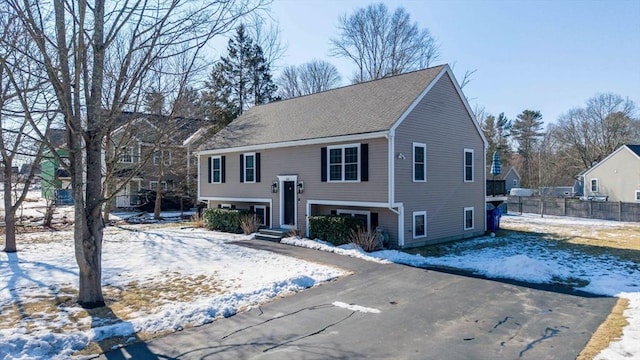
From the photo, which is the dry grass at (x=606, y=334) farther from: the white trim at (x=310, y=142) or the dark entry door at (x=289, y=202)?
the dark entry door at (x=289, y=202)

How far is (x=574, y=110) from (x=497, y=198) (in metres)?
42.1

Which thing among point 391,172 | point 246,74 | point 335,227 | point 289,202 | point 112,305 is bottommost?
point 112,305

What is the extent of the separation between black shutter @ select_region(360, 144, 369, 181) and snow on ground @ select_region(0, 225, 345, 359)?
414cm

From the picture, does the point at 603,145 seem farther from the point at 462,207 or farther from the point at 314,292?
the point at 314,292

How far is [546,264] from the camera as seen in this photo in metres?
11.5

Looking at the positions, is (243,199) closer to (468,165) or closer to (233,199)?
(233,199)

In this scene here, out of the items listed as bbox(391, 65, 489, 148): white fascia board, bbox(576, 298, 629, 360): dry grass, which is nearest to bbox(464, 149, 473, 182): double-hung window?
bbox(391, 65, 489, 148): white fascia board

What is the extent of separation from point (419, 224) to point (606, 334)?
888cm

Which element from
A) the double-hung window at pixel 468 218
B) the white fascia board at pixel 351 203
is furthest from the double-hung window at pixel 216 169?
the double-hung window at pixel 468 218

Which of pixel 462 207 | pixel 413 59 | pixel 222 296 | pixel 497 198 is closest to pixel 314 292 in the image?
pixel 222 296

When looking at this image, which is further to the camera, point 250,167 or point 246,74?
point 246,74

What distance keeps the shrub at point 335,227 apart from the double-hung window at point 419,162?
275cm

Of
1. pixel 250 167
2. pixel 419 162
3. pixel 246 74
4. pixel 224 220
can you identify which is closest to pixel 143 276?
pixel 224 220

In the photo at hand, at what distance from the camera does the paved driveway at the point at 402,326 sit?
552cm
